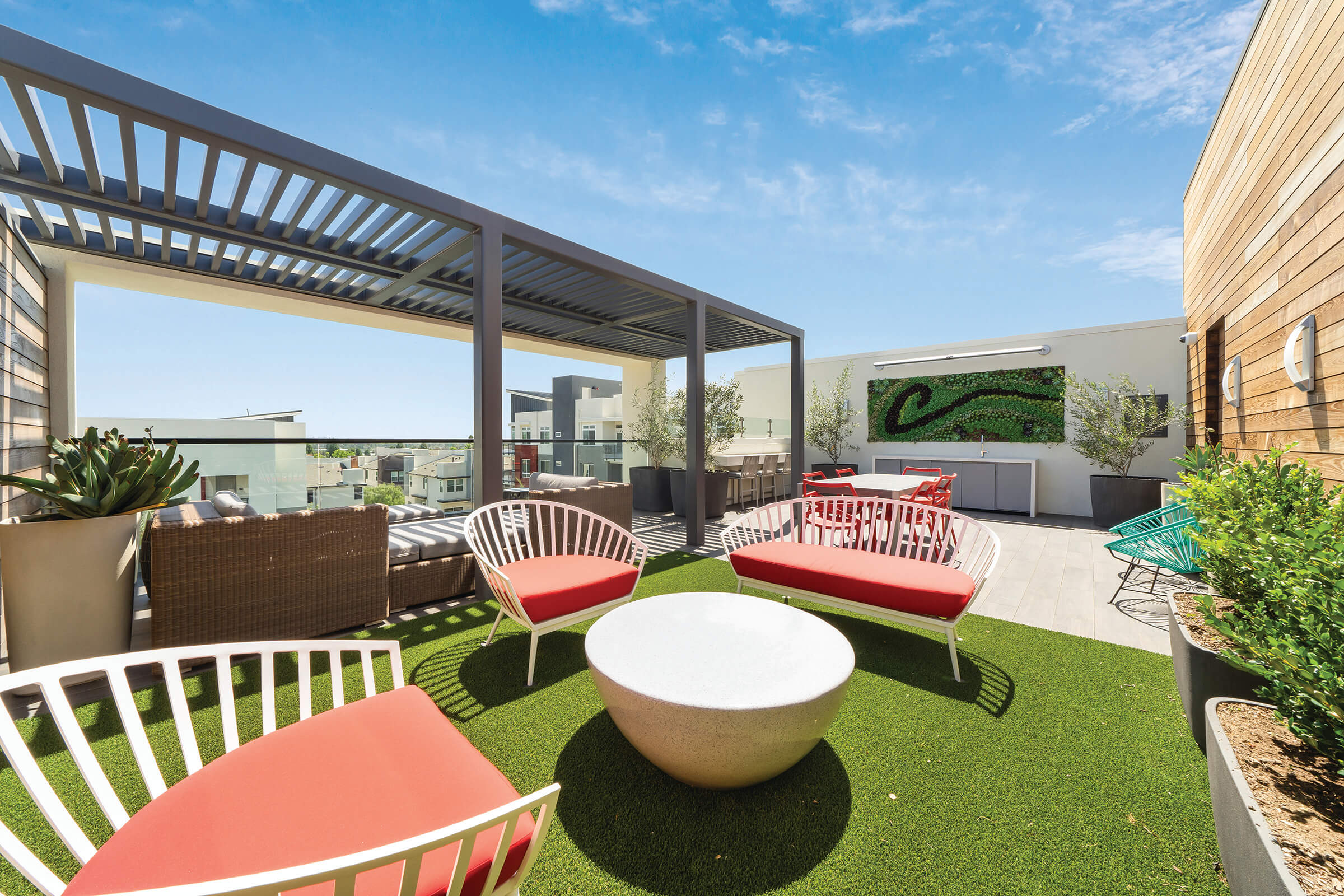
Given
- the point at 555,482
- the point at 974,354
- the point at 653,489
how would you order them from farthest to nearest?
the point at 974,354, the point at 653,489, the point at 555,482

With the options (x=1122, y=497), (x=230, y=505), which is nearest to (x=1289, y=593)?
(x=230, y=505)

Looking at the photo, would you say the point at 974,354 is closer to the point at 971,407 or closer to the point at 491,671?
the point at 971,407

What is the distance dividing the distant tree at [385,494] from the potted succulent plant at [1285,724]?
4.84 meters

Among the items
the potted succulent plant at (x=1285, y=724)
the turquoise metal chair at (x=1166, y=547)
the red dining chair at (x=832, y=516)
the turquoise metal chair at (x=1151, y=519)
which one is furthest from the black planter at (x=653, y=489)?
the potted succulent plant at (x=1285, y=724)

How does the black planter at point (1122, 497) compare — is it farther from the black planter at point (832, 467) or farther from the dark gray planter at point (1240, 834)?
the dark gray planter at point (1240, 834)

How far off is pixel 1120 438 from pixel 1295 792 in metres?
7.36

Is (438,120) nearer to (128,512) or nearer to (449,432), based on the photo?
(449,432)

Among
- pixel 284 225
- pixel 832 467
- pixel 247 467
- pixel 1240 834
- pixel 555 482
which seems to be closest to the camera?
pixel 1240 834

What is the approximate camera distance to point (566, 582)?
2650 mm

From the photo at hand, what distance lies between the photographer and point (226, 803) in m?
1.02

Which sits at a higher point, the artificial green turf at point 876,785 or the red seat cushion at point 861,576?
the red seat cushion at point 861,576

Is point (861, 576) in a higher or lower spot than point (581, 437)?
lower

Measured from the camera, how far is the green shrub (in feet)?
3.62

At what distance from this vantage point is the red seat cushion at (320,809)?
2.82 ft
